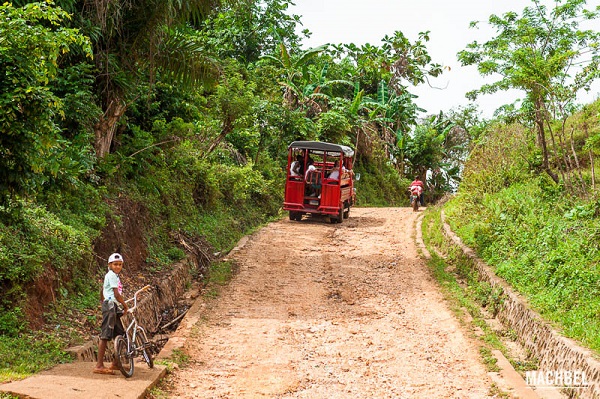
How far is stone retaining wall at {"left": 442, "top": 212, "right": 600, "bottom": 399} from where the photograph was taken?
693 cm

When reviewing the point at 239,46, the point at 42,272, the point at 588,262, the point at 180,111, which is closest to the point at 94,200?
the point at 42,272

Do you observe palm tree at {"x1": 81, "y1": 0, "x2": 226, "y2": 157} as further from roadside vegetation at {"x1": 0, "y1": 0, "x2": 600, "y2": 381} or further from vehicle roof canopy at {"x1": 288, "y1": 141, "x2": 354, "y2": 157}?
vehicle roof canopy at {"x1": 288, "y1": 141, "x2": 354, "y2": 157}

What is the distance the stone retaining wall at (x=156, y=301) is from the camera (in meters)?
8.21

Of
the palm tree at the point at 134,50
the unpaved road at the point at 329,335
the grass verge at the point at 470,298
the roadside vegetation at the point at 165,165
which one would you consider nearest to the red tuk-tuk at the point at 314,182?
the roadside vegetation at the point at 165,165

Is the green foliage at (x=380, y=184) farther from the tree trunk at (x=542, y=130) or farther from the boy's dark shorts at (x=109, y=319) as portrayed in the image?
the boy's dark shorts at (x=109, y=319)

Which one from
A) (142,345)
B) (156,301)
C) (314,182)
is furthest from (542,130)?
(142,345)

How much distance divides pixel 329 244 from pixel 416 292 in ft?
17.9

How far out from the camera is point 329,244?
17906 mm

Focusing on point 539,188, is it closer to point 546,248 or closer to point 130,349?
point 546,248

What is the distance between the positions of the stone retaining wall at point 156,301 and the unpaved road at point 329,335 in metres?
0.88

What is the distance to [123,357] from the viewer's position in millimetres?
7363

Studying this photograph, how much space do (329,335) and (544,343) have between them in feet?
9.89

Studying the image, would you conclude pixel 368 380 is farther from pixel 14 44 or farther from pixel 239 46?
pixel 239 46

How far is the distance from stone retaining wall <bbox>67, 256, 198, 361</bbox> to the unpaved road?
2.90ft
